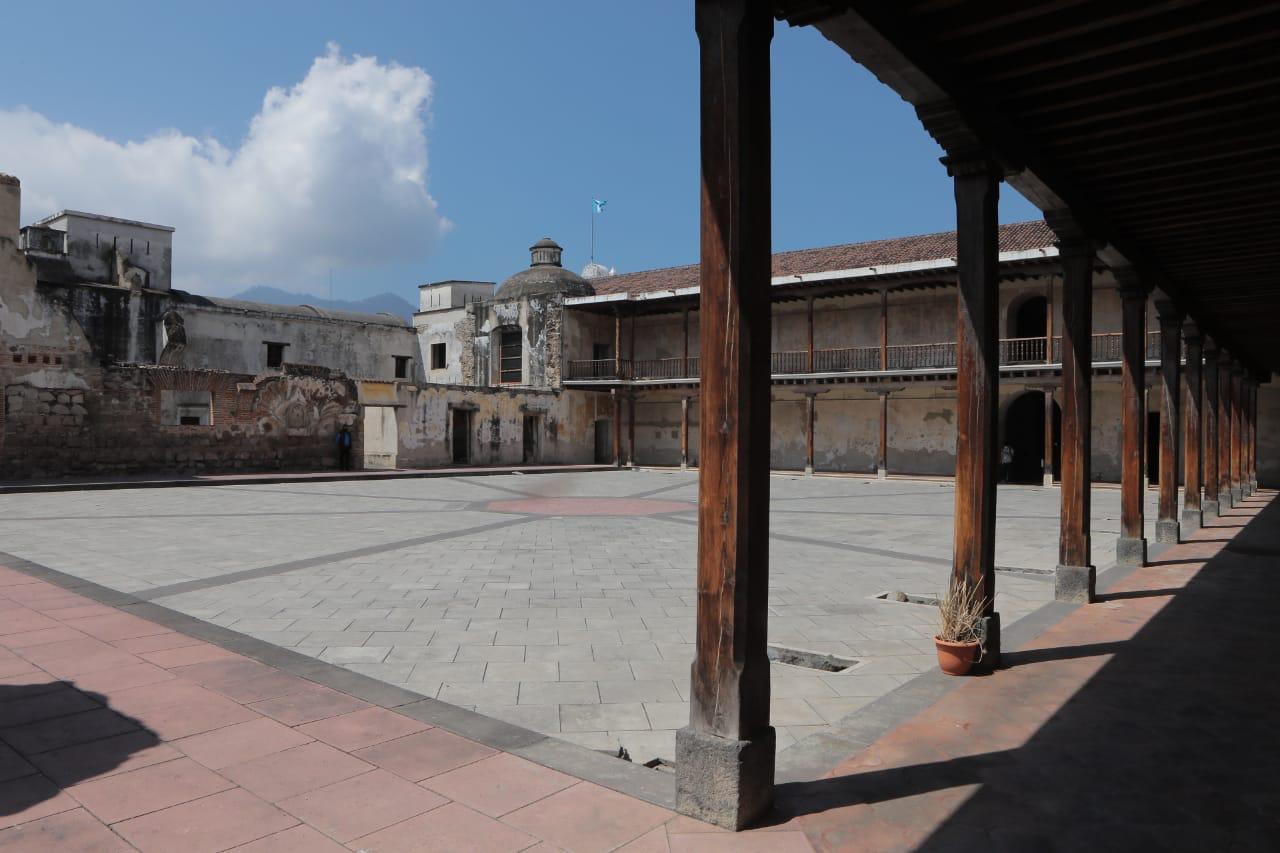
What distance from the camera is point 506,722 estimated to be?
3584 mm

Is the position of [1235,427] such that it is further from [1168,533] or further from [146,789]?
[146,789]

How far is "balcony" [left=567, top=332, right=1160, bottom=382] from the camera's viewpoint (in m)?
19.2

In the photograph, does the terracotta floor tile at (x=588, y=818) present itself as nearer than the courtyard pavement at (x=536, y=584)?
Yes

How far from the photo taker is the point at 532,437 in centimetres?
2645

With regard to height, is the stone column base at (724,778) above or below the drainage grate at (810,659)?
above

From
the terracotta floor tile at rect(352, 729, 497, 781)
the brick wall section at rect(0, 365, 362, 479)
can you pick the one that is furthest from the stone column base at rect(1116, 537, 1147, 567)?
the brick wall section at rect(0, 365, 362, 479)

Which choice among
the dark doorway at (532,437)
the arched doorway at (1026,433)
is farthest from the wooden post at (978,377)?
the dark doorway at (532,437)

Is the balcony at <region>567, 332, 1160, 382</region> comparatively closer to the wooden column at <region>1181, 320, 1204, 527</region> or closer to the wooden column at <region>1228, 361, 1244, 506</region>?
the wooden column at <region>1228, 361, 1244, 506</region>

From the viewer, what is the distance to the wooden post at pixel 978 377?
4438 mm

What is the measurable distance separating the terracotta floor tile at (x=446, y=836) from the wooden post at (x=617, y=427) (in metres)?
24.3

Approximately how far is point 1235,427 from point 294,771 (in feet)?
62.3

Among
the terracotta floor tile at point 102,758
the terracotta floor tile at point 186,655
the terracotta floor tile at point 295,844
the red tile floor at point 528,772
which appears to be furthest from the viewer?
the terracotta floor tile at point 186,655

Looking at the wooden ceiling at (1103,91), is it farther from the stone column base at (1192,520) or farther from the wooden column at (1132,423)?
the stone column base at (1192,520)

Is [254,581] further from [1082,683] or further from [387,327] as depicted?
[387,327]
